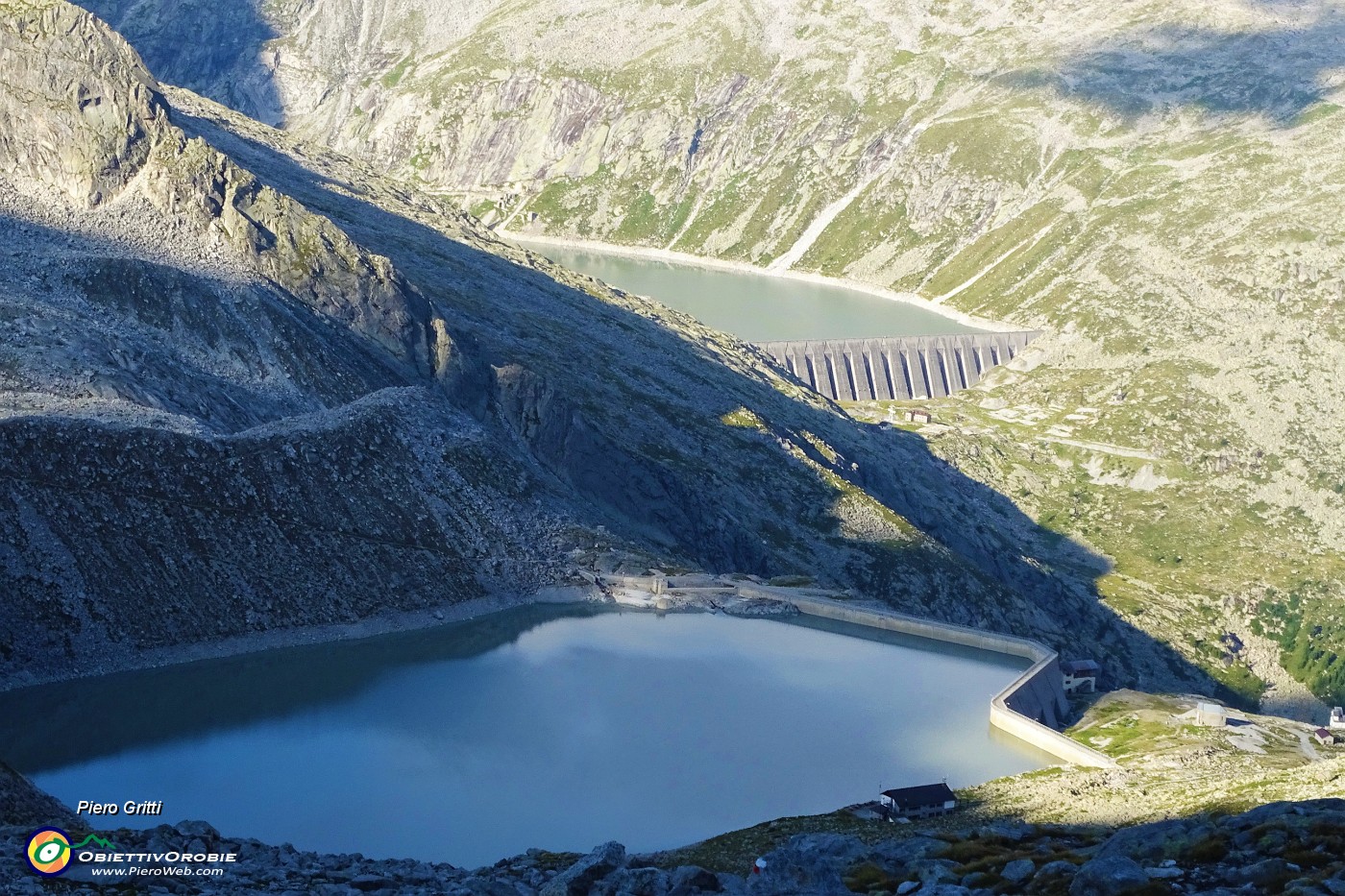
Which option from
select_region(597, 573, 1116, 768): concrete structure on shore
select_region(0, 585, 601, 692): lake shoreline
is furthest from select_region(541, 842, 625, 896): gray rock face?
select_region(597, 573, 1116, 768): concrete structure on shore

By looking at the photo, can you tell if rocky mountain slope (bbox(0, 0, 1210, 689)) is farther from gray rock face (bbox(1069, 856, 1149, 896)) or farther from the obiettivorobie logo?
gray rock face (bbox(1069, 856, 1149, 896))

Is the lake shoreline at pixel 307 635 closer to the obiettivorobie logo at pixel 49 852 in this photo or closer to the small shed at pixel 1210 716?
the obiettivorobie logo at pixel 49 852

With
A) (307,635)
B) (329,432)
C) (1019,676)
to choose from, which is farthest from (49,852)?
(1019,676)

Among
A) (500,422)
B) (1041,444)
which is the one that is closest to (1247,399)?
(1041,444)

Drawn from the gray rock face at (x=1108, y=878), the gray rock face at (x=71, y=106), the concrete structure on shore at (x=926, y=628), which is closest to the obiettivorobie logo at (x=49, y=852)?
the gray rock face at (x=1108, y=878)

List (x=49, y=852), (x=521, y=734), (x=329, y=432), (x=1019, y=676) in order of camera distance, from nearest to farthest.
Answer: (x=49, y=852)
(x=521, y=734)
(x=1019, y=676)
(x=329, y=432)

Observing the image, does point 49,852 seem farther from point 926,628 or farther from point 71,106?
point 71,106
